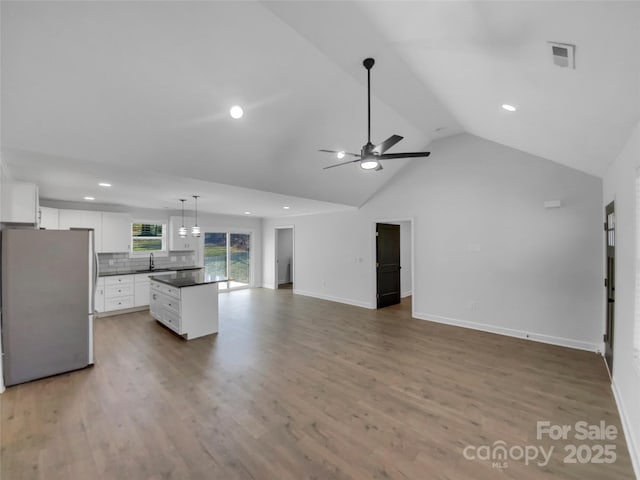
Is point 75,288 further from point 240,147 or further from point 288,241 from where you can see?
point 288,241

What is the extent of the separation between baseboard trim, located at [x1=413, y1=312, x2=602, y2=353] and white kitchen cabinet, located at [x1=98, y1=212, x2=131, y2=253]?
6797 millimetres

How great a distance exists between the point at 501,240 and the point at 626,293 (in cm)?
229

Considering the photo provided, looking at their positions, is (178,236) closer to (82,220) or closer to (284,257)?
(82,220)

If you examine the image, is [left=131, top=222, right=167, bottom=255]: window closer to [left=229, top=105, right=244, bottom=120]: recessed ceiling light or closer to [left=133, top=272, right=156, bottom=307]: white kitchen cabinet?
[left=133, top=272, right=156, bottom=307]: white kitchen cabinet

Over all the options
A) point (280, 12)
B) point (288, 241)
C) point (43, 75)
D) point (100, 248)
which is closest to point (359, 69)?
point (280, 12)

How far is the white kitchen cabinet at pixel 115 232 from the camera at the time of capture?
5.95 meters

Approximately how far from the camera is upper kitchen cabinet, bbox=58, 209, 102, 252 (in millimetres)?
5445

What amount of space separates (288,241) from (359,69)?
25.1ft

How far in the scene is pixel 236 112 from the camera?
291cm

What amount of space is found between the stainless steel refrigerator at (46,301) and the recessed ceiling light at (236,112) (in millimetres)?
2509

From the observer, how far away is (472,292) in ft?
15.8

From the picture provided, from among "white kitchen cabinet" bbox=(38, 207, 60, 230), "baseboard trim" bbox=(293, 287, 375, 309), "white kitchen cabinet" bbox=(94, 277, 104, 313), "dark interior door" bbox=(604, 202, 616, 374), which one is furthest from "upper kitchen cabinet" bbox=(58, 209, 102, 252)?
"dark interior door" bbox=(604, 202, 616, 374)

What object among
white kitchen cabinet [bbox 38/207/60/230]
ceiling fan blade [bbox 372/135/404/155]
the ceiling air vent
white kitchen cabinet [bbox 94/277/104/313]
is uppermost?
the ceiling air vent

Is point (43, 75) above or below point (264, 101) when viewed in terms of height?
below
